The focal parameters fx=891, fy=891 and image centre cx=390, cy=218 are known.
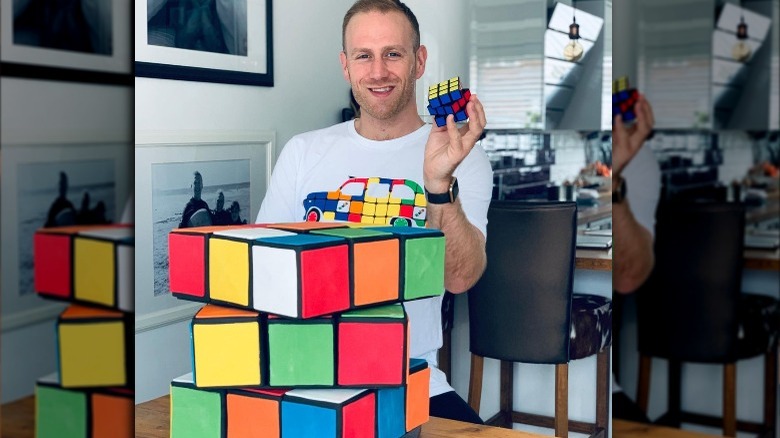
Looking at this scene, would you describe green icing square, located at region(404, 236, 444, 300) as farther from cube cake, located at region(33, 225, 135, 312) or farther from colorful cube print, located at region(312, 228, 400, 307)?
cube cake, located at region(33, 225, 135, 312)

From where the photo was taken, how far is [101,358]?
211 centimetres

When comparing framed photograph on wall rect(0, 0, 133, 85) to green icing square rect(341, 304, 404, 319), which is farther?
framed photograph on wall rect(0, 0, 133, 85)

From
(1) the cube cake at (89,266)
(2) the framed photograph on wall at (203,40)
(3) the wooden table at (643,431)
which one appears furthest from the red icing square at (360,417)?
(1) the cube cake at (89,266)

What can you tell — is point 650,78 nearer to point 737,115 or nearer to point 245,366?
point 737,115

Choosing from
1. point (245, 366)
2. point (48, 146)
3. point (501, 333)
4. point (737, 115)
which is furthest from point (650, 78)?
point (48, 146)

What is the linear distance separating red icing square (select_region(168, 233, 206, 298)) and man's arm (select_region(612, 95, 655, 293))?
69cm

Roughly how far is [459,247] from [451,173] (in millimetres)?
133

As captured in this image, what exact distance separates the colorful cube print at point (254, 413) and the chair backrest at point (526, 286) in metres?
0.41

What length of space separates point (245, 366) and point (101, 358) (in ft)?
2.75

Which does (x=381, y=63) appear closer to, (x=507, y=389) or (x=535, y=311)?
(x=535, y=311)

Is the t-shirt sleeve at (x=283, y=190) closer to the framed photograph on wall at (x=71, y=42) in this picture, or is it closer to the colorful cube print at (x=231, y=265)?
the colorful cube print at (x=231, y=265)

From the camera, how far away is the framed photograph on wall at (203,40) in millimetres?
1816

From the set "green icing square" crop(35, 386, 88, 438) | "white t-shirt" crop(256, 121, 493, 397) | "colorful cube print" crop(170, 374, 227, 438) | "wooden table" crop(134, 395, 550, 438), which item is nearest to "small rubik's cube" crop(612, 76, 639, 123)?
"white t-shirt" crop(256, 121, 493, 397)

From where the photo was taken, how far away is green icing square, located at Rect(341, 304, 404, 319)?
138cm
